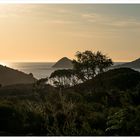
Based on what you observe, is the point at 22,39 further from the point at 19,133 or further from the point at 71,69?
the point at 71,69

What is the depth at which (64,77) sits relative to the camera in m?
28.6

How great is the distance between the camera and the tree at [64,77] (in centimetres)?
2736

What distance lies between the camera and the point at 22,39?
1097 cm

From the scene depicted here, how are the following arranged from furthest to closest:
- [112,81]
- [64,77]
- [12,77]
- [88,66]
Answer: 1. [12,77]
2. [64,77]
3. [88,66]
4. [112,81]

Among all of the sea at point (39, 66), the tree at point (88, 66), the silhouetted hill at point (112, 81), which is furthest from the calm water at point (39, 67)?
the silhouetted hill at point (112, 81)

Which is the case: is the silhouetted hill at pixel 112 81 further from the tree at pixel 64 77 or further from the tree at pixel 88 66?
the tree at pixel 64 77

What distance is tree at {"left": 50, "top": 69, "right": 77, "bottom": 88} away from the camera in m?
27.4

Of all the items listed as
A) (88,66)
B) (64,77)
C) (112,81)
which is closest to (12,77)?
(64,77)

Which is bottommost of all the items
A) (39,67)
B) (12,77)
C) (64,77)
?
(12,77)

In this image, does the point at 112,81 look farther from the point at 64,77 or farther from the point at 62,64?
the point at 62,64

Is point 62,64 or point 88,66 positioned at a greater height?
point 62,64

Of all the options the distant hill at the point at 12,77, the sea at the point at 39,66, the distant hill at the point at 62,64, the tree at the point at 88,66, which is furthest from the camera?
the distant hill at the point at 12,77

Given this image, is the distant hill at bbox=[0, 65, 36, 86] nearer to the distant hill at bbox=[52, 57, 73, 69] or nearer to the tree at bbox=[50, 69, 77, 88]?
the tree at bbox=[50, 69, 77, 88]

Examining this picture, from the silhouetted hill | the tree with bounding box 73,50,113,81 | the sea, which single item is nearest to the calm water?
the sea
